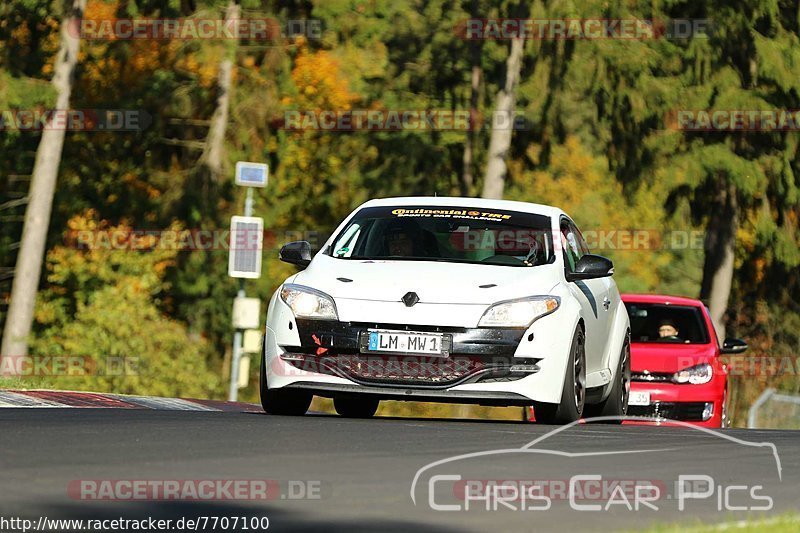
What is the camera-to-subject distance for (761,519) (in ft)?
26.6

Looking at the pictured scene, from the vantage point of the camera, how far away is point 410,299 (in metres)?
13.1

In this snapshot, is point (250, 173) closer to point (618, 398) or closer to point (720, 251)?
point (618, 398)

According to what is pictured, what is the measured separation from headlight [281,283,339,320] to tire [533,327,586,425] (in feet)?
5.31

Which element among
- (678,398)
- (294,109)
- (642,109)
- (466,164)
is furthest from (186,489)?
(294,109)

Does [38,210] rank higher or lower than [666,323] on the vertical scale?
lower

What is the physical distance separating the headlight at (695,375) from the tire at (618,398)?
283 centimetres

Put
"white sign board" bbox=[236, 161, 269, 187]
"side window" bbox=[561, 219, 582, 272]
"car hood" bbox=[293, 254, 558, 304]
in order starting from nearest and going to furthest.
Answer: "car hood" bbox=[293, 254, 558, 304] < "side window" bbox=[561, 219, 582, 272] < "white sign board" bbox=[236, 161, 269, 187]

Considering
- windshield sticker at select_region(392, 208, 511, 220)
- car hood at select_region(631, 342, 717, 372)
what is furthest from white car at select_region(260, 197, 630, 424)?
car hood at select_region(631, 342, 717, 372)

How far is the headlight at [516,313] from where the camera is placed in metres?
13.1

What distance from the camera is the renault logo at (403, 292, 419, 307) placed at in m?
13.0

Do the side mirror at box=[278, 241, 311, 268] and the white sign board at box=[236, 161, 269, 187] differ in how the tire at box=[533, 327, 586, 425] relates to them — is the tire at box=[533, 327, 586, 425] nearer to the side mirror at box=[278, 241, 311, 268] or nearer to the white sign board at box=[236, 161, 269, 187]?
the side mirror at box=[278, 241, 311, 268]

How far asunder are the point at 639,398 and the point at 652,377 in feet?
0.85

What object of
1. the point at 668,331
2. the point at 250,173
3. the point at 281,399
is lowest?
the point at 668,331

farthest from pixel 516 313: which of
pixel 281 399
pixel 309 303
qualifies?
pixel 281 399
